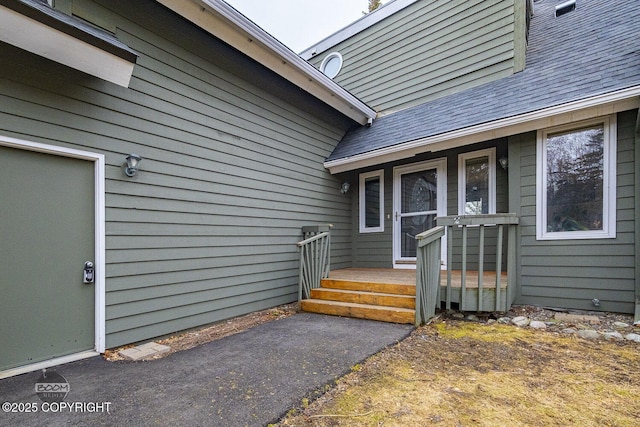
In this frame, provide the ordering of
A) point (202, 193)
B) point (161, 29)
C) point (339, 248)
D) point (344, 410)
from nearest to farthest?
point (344, 410) → point (161, 29) → point (202, 193) → point (339, 248)

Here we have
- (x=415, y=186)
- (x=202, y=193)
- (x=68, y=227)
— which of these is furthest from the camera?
(x=415, y=186)

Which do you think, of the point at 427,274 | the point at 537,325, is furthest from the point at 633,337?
the point at 427,274

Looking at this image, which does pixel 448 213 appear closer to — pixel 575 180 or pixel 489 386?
pixel 575 180

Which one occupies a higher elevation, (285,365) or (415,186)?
Result: (415,186)

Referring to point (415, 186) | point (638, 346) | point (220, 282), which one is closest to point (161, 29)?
point (220, 282)

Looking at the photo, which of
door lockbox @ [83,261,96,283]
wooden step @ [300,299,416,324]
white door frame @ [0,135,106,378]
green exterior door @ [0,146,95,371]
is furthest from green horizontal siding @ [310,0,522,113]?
door lockbox @ [83,261,96,283]

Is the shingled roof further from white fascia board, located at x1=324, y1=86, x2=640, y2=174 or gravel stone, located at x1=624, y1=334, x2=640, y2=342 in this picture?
gravel stone, located at x1=624, y1=334, x2=640, y2=342

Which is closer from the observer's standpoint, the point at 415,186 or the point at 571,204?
the point at 571,204

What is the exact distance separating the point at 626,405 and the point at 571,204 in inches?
105

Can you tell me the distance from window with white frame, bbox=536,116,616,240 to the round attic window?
201 inches

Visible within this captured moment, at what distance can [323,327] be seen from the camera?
362 cm

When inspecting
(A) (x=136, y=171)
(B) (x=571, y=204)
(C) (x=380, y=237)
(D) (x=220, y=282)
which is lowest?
(D) (x=220, y=282)

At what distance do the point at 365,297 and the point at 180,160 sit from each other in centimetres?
277

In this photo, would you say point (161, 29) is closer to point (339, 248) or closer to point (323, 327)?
point (323, 327)
